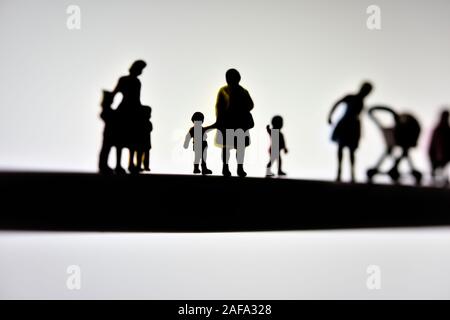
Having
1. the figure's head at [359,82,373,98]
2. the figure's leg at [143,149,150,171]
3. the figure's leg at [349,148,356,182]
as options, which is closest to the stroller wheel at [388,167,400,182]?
the figure's leg at [349,148,356,182]

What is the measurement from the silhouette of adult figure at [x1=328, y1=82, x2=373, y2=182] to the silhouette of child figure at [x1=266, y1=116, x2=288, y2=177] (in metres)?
0.29

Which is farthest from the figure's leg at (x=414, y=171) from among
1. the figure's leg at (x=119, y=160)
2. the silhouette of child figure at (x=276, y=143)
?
the figure's leg at (x=119, y=160)

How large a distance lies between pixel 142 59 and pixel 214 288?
1.18 m

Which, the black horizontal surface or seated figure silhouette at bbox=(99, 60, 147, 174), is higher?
seated figure silhouette at bbox=(99, 60, 147, 174)

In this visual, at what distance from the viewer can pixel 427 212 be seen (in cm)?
226

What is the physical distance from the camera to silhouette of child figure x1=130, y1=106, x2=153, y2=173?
215 cm

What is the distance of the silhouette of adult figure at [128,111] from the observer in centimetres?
213

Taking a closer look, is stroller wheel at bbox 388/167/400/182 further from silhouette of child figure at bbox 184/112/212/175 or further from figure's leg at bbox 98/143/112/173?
figure's leg at bbox 98/143/112/173

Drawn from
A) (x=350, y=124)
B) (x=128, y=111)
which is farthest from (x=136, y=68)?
(x=350, y=124)

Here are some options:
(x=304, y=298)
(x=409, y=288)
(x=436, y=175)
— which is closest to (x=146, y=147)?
(x=304, y=298)

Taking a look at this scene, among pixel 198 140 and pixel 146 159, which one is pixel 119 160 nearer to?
pixel 146 159

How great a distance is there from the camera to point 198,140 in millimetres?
2162

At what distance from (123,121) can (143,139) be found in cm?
13

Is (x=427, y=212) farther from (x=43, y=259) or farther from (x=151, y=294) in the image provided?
(x=43, y=259)
